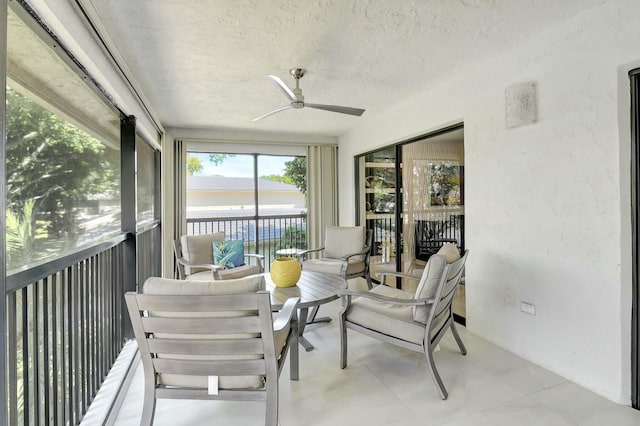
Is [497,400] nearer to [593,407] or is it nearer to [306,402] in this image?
[593,407]

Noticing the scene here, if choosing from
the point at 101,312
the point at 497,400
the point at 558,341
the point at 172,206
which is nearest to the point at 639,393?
the point at 558,341

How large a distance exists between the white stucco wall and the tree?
3.17 m

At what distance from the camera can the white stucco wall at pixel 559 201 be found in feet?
6.17

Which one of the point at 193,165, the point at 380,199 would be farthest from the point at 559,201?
the point at 193,165

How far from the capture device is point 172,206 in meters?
4.83

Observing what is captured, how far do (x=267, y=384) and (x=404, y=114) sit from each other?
130 inches

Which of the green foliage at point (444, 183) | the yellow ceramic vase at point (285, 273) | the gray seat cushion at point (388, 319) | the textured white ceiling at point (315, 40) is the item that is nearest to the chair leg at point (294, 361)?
the gray seat cushion at point (388, 319)

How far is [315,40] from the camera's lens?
229cm

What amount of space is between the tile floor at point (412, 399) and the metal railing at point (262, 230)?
3219mm

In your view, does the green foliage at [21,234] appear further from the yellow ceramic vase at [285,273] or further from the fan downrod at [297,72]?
the fan downrod at [297,72]

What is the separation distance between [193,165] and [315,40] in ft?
11.9

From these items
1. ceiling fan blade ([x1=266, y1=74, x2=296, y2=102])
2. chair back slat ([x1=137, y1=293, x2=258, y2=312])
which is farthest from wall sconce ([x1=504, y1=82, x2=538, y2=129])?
chair back slat ([x1=137, y1=293, x2=258, y2=312])

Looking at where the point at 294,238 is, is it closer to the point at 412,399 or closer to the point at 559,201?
the point at 412,399

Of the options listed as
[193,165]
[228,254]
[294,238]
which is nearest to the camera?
[228,254]
